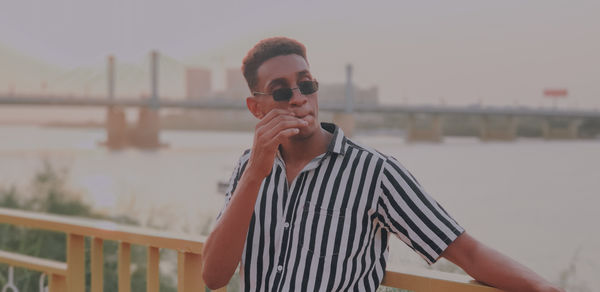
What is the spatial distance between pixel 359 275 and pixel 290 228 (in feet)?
0.74

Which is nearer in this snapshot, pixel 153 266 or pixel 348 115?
pixel 153 266

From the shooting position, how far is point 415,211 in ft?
5.11

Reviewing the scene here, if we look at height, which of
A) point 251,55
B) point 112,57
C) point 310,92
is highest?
point 112,57

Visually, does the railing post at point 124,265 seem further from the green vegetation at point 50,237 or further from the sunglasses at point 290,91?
the green vegetation at point 50,237

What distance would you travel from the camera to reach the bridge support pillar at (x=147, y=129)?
5553 cm

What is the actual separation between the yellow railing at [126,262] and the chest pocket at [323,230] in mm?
314

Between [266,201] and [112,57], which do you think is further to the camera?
[112,57]

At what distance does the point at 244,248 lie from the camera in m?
1.72

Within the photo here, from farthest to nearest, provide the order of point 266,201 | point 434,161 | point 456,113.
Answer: point 434,161 → point 456,113 → point 266,201

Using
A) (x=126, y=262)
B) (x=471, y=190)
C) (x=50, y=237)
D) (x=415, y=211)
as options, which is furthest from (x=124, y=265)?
(x=471, y=190)

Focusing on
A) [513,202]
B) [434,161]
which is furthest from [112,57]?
[513,202]

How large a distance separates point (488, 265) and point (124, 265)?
5.02 feet

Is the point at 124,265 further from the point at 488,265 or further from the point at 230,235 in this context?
the point at 488,265

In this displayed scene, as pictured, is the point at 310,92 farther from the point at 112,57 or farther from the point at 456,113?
the point at 112,57
